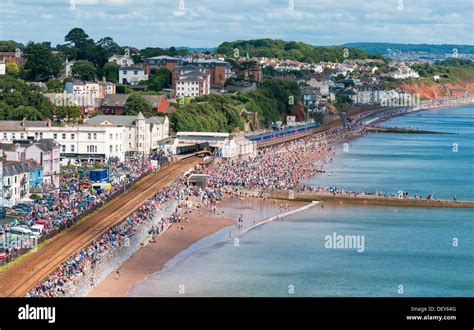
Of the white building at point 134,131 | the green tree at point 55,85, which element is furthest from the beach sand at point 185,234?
the green tree at point 55,85

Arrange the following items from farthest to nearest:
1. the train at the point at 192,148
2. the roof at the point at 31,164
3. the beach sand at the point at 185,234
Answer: the train at the point at 192,148 < the roof at the point at 31,164 < the beach sand at the point at 185,234

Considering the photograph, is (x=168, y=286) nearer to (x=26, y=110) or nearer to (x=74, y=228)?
(x=74, y=228)

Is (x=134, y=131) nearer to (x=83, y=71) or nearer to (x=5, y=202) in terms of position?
(x=5, y=202)

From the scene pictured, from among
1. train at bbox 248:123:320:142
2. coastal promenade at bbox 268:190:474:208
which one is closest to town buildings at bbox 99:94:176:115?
train at bbox 248:123:320:142

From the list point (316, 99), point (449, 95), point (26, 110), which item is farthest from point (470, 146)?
point (449, 95)

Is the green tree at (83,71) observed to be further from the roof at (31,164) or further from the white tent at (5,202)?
the white tent at (5,202)

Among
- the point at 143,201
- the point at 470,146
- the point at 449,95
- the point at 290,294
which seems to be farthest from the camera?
the point at 449,95
